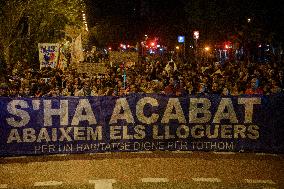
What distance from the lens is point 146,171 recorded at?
999cm

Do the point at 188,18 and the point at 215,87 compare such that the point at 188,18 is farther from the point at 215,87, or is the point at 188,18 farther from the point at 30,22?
the point at 215,87

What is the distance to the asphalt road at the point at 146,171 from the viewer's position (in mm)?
9086

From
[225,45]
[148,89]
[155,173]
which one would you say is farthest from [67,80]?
[225,45]

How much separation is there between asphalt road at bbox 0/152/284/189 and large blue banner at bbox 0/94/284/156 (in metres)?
0.34

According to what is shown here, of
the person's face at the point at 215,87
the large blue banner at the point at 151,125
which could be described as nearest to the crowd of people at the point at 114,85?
the person's face at the point at 215,87

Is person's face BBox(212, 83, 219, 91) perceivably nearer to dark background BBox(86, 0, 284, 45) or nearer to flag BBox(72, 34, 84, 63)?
flag BBox(72, 34, 84, 63)

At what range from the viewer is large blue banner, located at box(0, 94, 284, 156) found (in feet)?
37.9

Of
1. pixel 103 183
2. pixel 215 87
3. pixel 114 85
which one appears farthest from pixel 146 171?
pixel 114 85

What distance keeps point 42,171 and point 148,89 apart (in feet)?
21.6

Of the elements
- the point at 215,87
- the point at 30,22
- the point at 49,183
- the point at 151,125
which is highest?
the point at 30,22

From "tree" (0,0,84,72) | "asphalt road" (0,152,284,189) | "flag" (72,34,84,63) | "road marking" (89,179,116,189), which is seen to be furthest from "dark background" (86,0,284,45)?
"road marking" (89,179,116,189)

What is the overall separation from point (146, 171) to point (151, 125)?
2057mm

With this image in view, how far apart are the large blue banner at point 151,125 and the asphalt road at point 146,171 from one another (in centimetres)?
34

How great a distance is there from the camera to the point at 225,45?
54.9 meters
